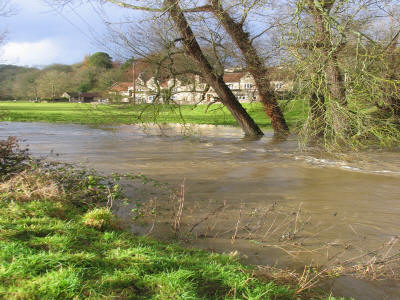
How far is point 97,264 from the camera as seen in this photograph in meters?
3.57

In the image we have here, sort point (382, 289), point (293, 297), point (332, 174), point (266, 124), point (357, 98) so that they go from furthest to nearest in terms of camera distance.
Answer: point (266, 124) → point (332, 174) → point (357, 98) → point (382, 289) → point (293, 297)

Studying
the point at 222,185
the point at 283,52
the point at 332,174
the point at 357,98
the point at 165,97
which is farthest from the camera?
the point at 165,97

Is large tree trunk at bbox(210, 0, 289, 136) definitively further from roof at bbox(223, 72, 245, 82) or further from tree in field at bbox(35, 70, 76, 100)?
tree in field at bbox(35, 70, 76, 100)

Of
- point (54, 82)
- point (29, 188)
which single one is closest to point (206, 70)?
point (29, 188)

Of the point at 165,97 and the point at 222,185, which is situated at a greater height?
the point at 165,97

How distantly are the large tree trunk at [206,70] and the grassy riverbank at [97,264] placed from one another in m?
9.71

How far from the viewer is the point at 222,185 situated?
873 centimetres

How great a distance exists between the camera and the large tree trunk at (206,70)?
14117 millimetres

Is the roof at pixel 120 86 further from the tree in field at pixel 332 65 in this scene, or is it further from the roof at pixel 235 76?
the tree in field at pixel 332 65

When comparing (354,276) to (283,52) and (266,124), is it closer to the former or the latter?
(283,52)

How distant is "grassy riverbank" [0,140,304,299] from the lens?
3066 mm

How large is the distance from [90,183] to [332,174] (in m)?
7.06

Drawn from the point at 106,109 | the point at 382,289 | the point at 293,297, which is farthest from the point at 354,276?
the point at 106,109

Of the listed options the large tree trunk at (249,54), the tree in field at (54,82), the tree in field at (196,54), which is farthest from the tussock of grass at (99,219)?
the tree in field at (54,82)
